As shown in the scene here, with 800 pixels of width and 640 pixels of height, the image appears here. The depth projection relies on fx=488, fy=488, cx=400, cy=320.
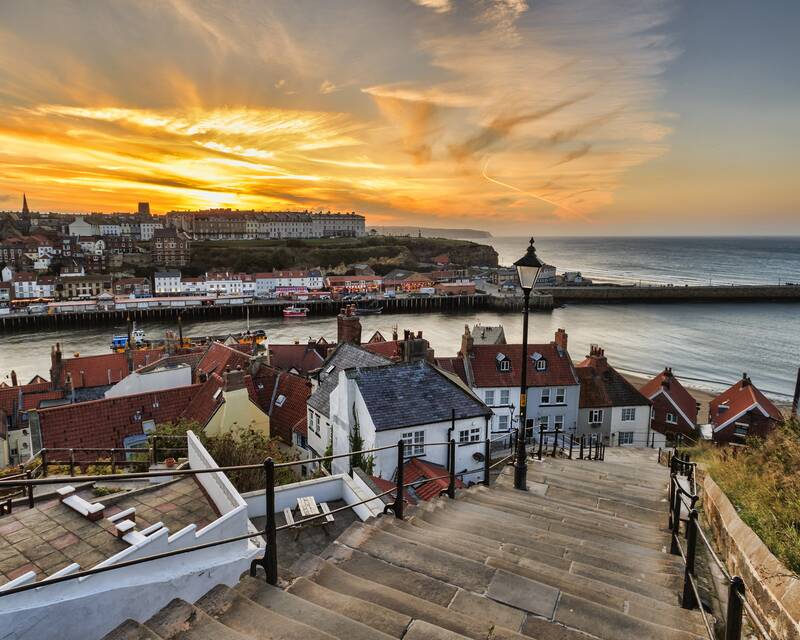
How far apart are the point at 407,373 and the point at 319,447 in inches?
186

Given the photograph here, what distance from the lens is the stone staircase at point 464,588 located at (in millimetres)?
3215

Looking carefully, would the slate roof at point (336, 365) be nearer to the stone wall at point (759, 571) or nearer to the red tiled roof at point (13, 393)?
the stone wall at point (759, 571)

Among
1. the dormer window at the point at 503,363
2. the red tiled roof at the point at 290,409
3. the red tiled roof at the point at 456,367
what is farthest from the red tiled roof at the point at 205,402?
the dormer window at the point at 503,363

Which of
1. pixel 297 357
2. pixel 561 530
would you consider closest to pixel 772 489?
pixel 561 530

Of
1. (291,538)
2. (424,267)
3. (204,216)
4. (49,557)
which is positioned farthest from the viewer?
(204,216)

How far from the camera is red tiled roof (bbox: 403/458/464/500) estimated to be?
13805 mm

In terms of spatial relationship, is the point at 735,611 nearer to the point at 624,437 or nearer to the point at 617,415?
the point at 617,415

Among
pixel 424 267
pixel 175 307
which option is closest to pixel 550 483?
pixel 175 307

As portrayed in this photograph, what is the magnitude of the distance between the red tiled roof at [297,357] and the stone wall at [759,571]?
29373 mm

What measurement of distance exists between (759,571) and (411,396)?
13.5 meters

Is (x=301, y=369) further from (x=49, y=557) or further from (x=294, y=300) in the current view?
(x=294, y=300)

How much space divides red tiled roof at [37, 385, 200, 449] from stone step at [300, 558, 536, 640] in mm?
18092

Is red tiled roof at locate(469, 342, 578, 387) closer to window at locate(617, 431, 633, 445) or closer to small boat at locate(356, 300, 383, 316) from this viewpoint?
window at locate(617, 431, 633, 445)

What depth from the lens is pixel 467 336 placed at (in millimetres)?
29125
